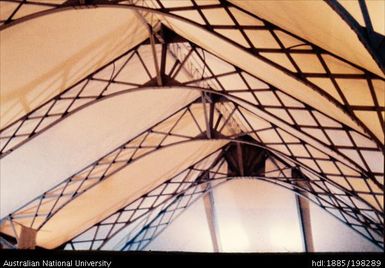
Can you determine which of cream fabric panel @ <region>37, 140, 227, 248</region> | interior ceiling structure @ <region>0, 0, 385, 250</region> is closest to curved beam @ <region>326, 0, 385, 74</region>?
interior ceiling structure @ <region>0, 0, 385, 250</region>

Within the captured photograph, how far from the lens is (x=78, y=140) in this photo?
17844mm

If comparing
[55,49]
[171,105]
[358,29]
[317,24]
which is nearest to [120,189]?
[171,105]

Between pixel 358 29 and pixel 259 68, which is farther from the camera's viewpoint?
pixel 259 68

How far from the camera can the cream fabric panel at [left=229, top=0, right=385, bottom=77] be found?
27.6 feet

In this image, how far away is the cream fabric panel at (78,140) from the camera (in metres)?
16.7

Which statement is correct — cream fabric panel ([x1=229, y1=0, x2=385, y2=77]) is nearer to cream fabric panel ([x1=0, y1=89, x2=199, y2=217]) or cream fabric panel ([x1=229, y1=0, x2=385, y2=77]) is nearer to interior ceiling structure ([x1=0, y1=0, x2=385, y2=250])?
interior ceiling structure ([x1=0, y1=0, x2=385, y2=250])

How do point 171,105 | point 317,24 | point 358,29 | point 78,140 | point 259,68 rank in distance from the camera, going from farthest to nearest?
point 171,105 → point 78,140 → point 259,68 → point 317,24 → point 358,29

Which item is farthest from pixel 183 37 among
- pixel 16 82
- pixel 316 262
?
pixel 316 262

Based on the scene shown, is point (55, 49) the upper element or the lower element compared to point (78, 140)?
upper

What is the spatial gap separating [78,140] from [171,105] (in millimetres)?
4009

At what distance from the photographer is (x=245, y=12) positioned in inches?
443

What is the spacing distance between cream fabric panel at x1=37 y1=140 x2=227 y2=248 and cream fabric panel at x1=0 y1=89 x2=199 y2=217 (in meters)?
2.46

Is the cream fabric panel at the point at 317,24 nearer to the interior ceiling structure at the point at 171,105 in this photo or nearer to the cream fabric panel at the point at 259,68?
the interior ceiling structure at the point at 171,105

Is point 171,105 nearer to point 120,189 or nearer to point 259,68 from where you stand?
point 120,189
